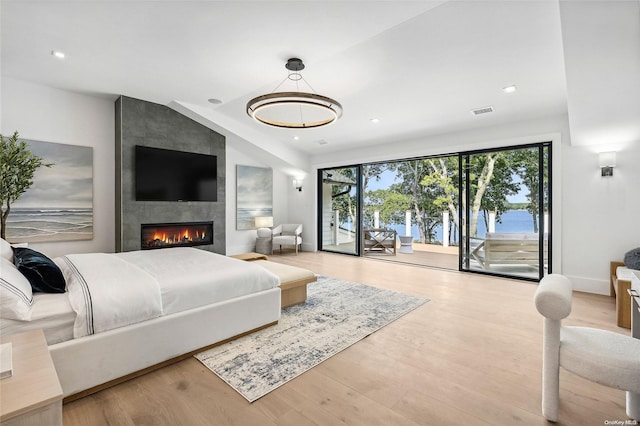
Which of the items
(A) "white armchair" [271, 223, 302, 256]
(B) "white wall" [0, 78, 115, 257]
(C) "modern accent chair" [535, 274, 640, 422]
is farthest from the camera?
(A) "white armchair" [271, 223, 302, 256]

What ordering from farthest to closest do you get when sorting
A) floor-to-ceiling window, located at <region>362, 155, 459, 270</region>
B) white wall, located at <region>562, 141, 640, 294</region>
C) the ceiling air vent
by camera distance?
1. floor-to-ceiling window, located at <region>362, 155, 459, 270</region>
2. the ceiling air vent
3. white wall, located at <region>562, 141, 640, 294</region>

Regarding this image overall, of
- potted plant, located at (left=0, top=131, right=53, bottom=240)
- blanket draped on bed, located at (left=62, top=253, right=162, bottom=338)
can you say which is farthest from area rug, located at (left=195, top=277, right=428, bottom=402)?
potted plant, located at (left=0, top=131, right=53, bottom=240)

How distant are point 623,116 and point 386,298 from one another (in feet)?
11.1

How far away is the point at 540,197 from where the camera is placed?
451cm

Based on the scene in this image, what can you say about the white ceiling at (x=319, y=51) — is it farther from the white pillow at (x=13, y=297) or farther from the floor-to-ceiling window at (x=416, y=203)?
the floor-to-ceiling window at (x=416, y=203)

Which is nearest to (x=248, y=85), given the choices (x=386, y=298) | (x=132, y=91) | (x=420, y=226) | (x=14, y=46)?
(x=132, y=91)

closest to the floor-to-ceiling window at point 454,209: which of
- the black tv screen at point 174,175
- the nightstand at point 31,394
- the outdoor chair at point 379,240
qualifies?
the outdoor chair at point 379,240

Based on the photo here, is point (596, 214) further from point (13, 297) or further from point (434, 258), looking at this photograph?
point (13, 297)

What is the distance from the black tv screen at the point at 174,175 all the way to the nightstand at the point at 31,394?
173 inches

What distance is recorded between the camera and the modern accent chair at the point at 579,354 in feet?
4.60

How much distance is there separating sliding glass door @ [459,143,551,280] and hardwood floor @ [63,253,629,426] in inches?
75.7

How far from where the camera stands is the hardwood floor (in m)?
1.65

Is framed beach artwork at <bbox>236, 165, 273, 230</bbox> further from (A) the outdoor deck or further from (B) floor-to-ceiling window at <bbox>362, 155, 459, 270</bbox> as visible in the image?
(B) floor-to-ceiling window at <bbox>362, 155, 459, 270</bbox>

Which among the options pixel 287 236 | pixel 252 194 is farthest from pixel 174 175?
pixel 287 236
